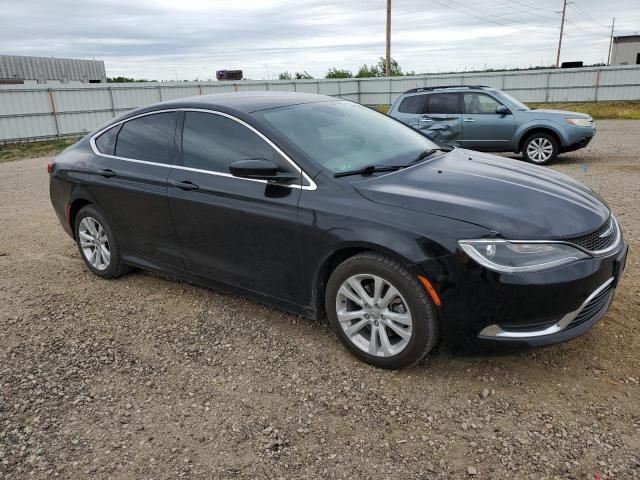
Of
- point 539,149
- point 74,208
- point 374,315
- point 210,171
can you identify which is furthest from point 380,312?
point 539,149

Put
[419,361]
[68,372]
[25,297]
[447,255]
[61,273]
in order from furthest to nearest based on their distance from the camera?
[61,273] < [25,297] < [68,372] < [419,361] < [447,255]

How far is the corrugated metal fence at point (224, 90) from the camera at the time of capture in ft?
62.4

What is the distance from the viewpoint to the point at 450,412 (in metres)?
2.89

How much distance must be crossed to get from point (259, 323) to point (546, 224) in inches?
85.4

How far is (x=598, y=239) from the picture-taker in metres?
3.06

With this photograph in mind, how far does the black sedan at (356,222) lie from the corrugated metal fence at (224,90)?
17119mm

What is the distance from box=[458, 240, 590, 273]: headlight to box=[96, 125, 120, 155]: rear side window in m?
3.32

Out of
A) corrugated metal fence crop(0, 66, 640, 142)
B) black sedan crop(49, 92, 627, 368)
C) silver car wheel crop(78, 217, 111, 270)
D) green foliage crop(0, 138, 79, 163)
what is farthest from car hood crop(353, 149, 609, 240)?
corrugated metal fence crop(0, 66, 640, 142)

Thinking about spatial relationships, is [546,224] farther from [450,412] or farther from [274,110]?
[274,110]

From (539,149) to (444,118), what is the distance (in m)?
2.04

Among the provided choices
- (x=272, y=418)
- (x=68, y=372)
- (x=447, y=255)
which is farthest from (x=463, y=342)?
(x=68, y=372)

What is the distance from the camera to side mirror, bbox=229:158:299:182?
3322 mm

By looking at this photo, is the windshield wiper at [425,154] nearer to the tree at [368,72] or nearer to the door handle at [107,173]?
the door handle at [107,173]

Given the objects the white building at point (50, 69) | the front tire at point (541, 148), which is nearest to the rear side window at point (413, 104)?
the front tire at point (541, 148)
